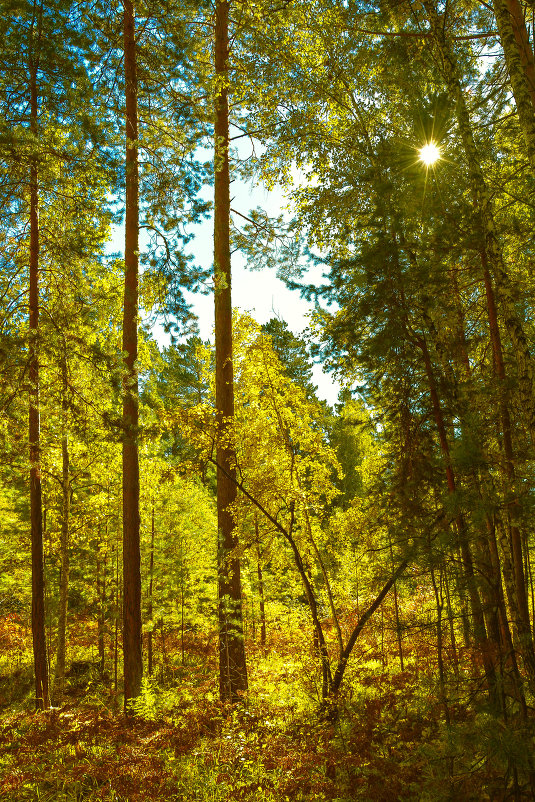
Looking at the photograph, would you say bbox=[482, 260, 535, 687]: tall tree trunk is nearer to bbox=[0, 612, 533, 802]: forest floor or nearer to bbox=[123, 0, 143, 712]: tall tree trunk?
bbox=[0, 612, 533, 802]: forest floor

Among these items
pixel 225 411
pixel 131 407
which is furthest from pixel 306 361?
pixel 131 407

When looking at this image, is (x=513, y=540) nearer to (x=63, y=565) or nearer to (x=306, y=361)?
(x=306, y=361)

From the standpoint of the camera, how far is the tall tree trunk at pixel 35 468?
836 cm

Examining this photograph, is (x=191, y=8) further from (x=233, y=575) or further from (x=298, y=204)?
(x=233, y=575)

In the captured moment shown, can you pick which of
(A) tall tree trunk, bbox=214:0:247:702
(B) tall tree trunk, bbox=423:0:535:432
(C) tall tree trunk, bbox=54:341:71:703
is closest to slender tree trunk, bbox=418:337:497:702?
(B) tall tree trunk, bbox=423:0:535:432

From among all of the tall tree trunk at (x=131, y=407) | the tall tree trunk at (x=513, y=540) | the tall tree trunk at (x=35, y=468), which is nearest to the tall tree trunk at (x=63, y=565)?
the tall tree trunk at (x=35, y=468)

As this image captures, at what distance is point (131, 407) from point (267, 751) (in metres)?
5.16

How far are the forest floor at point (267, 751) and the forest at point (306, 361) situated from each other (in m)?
0.04

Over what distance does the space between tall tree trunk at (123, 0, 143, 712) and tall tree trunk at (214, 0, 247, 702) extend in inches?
52.4

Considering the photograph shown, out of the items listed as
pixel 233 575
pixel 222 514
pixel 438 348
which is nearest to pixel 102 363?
pixel 222 514

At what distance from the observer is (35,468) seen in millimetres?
8812

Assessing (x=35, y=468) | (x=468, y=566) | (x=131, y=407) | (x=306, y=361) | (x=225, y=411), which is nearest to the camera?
(x=468, y=566)

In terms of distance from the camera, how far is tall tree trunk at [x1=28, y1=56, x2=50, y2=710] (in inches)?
329

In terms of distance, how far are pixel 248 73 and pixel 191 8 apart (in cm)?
215
